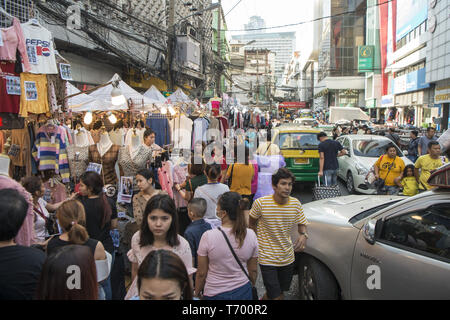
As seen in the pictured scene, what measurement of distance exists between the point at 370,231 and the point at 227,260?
1.47m

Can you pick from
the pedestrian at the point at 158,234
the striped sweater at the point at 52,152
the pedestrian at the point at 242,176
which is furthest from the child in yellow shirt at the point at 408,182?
the striped sweater at the point at 52,152

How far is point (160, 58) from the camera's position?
19.8 metres

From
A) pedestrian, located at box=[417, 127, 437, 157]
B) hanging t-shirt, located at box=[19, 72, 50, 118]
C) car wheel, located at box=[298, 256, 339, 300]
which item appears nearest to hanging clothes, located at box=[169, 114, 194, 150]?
hanging t-shirt, located at box=[19, 72, 50, 118]

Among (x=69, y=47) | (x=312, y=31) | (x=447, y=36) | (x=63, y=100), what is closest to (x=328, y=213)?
(x=63, y=100)

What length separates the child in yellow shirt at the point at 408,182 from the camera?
243 inches

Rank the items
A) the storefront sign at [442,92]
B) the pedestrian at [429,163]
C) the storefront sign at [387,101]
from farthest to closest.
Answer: the storefront sign at [387,101]
the storefront sign at [442,92]
the pedestrian at [429,163]

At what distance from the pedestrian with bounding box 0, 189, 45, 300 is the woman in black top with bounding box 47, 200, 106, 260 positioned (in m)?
0.49

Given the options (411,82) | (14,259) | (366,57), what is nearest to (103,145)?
(14,259)

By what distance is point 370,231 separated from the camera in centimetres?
326

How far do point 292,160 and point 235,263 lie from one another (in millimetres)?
6931

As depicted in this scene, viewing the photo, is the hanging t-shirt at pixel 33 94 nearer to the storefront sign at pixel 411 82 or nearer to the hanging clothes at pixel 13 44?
the hanging clothes at pixel 13 44

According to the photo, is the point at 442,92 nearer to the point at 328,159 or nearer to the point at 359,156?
the point at 359,156

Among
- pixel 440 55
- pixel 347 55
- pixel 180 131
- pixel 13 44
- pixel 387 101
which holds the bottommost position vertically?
pixel 180 131

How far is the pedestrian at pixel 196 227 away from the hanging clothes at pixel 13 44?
10.1 ft
